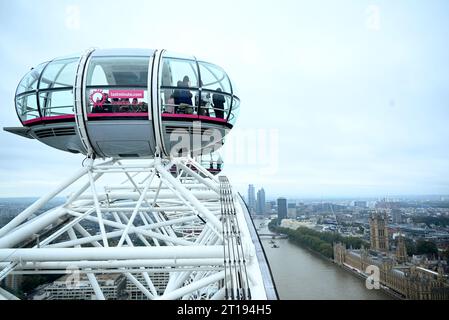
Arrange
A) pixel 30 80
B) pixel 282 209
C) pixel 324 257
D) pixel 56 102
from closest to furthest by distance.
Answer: pixel 56 102, pixel 30 80, pixel 282 209, pixel 324 257

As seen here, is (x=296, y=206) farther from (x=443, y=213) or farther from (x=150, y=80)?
(x=150, y=80)

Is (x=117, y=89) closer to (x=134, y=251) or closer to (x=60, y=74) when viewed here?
(x=60, y=74)

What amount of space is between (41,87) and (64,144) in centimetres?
81

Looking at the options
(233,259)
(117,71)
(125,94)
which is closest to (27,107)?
(117,71)


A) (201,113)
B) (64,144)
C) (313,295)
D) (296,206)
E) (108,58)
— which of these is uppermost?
(108,58)

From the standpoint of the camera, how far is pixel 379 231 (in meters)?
13.5

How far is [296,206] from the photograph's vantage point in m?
22.5

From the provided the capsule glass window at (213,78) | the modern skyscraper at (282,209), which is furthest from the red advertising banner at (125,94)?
the modern skyscraper at (282,209)

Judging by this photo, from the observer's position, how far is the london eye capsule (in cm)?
419

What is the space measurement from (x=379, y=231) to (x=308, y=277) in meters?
7.83

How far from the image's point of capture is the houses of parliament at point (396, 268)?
27.3 feet

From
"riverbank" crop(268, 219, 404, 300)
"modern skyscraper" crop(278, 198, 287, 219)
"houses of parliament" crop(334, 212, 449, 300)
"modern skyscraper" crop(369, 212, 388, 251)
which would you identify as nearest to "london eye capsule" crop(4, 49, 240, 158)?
"houses of parliament" crop(334, 212, 449, 300)

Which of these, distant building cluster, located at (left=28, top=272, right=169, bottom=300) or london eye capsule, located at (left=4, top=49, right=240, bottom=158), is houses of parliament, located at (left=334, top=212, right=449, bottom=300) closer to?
london eye capsule, located at (left=4, top=49, right=240, bottom=158)
